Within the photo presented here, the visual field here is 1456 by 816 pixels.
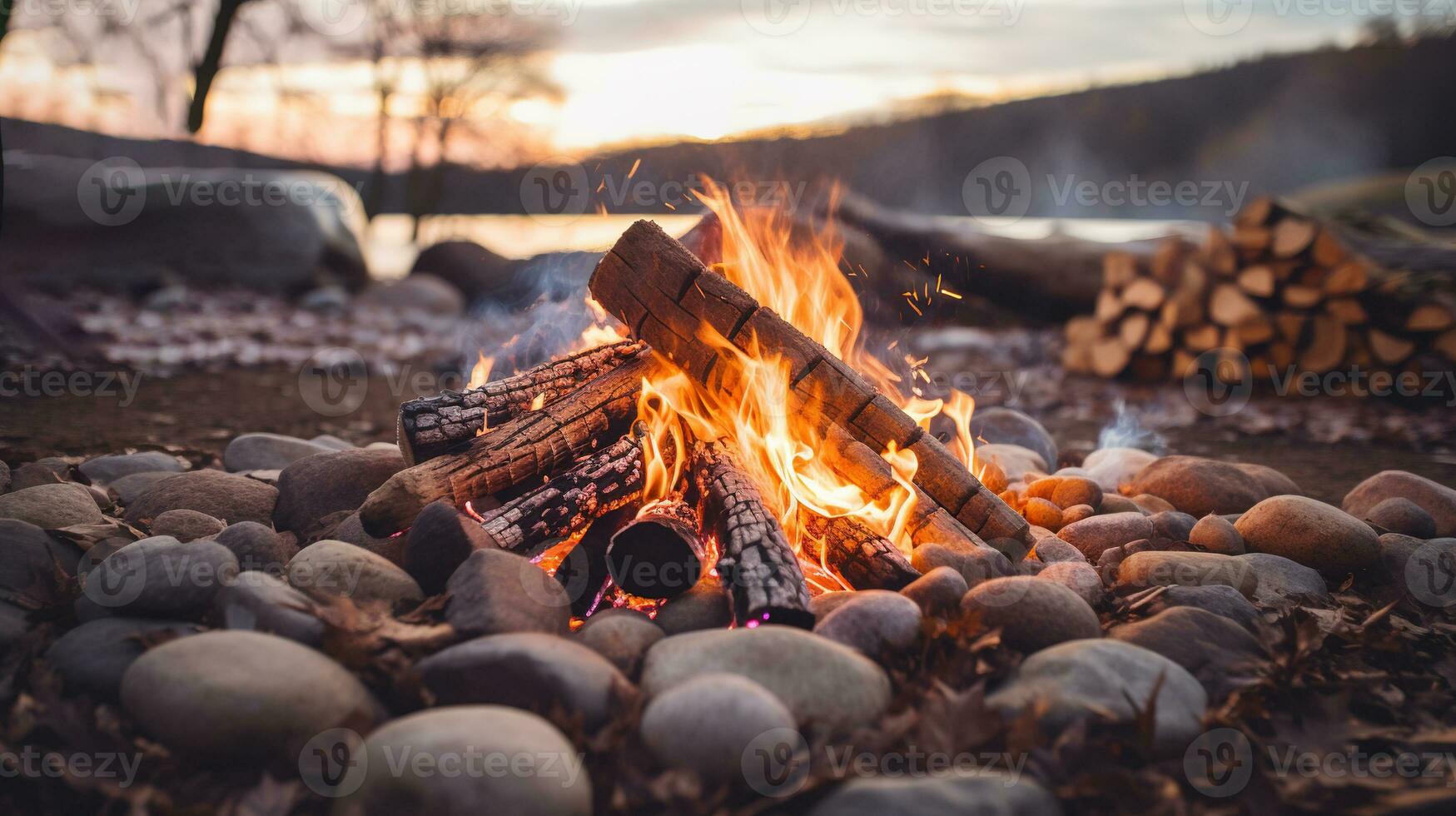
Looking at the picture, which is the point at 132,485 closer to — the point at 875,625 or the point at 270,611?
the point at 270,611

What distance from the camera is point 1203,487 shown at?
401 cm

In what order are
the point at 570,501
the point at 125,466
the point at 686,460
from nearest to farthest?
the point at 570,501, the point at 686,460, the point at 125,466

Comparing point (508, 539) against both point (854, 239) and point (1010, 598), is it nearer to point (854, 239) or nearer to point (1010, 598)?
point (1010, 598)

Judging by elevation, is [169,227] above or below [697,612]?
above

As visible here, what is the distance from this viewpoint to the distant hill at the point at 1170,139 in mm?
15227

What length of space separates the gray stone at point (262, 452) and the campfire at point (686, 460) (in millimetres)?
1572

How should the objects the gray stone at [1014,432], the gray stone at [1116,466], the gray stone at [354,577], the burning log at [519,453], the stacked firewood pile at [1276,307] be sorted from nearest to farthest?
the gray stone at [354,577], the burning log at [519,453], the gray stone at [1116,466], the gray stone at [1014,432], the stacked firewood pile at [1276,307]

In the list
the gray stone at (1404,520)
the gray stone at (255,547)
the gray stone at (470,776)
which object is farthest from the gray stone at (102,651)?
the gray stone at (1404,520)

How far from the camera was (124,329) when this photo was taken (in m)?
9.48

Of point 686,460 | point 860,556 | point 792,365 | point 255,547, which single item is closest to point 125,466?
point 255,547

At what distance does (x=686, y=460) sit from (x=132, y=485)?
2442 millimetres

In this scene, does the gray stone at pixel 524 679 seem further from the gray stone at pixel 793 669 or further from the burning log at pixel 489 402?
the burning log at pixel 489 402

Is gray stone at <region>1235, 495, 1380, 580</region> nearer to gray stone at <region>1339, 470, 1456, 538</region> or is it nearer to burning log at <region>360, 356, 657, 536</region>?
gray stone at <region>1339, 470, 1456, 538</region>

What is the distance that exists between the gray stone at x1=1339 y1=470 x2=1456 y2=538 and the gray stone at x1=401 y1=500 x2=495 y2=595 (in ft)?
12.6
